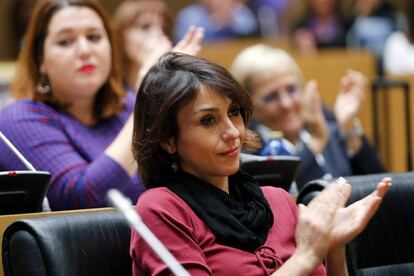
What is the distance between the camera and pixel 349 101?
12.0 feet

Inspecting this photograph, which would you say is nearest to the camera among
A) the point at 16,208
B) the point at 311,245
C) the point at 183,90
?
the point at 311,245

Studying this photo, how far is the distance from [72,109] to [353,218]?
1.28 metres

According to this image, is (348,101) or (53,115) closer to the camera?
(53,115)

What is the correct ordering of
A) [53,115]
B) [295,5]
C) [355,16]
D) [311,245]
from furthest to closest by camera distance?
[295,5] → [355,16] → [53,115] → [311,245]

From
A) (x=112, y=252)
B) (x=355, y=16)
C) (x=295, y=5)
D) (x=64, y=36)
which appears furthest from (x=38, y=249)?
(x=295, y=5)

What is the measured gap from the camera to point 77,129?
2674mm

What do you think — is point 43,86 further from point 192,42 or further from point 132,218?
point 132,218

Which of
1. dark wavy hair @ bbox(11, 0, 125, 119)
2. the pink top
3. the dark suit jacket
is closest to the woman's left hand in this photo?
the pink top

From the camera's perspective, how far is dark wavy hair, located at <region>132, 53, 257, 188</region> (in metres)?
1.83

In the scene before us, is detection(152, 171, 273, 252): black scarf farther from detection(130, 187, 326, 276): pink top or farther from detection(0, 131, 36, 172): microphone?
detection(0, 131, 36, 172): microphone

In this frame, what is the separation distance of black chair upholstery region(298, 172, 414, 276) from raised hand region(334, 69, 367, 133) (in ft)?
4.72

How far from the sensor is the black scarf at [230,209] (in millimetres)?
1776

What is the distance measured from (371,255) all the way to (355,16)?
18.2 ft

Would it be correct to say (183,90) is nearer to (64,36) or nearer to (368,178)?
(368,178)
